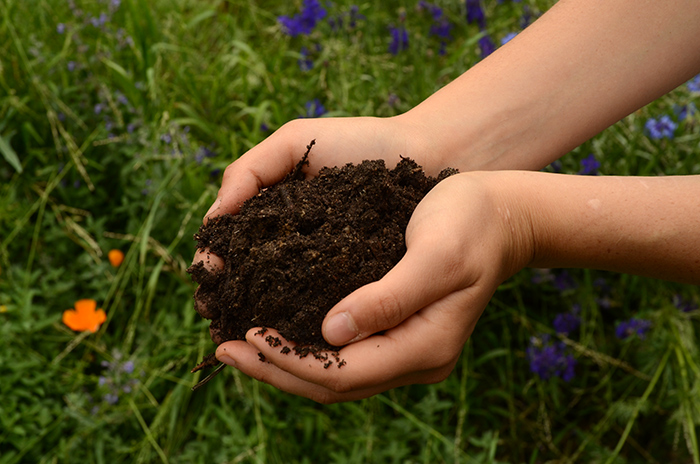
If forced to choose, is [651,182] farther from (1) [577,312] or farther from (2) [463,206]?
(1) [577,312]

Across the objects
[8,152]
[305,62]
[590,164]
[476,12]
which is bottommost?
[590,164]

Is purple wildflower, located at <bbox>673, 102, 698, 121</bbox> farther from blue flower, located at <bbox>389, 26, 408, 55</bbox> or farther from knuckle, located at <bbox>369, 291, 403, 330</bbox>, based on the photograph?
knuckle, located at <bbox>369, 291, 403, 330</bbox>

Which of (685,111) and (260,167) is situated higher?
(260,167)

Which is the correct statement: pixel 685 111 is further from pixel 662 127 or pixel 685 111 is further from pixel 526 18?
pixel 526 18

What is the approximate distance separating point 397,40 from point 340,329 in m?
1.93

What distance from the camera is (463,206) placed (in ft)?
3.96

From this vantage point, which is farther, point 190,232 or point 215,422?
point 190,232

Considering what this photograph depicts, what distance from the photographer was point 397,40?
266cm

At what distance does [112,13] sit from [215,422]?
2036 millimetres

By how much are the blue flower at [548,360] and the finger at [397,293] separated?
0.98 metres

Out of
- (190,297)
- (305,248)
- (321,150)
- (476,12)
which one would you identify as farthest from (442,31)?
(305,248)

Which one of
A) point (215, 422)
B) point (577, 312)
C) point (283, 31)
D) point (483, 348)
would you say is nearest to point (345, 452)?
point (215, 422)

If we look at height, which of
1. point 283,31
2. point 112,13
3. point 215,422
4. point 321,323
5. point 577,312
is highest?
point 112,13


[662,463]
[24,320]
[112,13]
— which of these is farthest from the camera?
[112,13]
